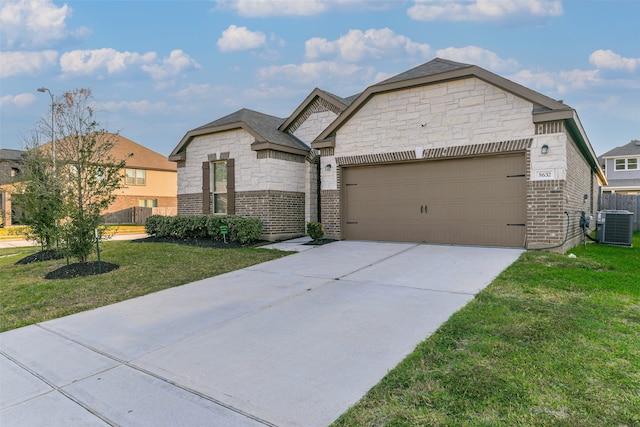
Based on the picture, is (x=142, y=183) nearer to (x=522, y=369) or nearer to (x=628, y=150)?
(x=522, y=369)

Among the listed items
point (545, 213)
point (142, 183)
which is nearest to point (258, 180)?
point (545, 213)

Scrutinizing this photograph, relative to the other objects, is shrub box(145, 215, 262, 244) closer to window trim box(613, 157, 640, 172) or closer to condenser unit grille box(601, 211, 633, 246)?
condenser unit grille box(601, 211, 633, 246)

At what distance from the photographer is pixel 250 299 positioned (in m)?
5.62

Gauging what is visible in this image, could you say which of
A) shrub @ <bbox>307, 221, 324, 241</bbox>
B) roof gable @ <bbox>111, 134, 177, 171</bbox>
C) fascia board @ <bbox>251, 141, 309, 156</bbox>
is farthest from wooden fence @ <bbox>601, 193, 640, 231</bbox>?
roof gable @ <bbox>111, 134, 177, 171</bbox>

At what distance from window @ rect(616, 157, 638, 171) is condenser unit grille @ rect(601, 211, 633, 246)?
28.1 metres

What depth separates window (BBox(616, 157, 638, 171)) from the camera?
105 ft

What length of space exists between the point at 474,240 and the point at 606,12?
7.95 meters

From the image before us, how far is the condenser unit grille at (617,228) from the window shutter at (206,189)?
13.2 m

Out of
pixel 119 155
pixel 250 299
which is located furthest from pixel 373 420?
pixel 119 155

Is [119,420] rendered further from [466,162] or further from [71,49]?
[71,49]

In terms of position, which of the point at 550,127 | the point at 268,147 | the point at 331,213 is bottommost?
the point at 331,213

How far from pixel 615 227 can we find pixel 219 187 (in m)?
13.2

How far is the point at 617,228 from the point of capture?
37.1ft

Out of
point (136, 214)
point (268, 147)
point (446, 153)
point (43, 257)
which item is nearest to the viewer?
point (446, 153)
